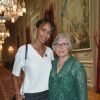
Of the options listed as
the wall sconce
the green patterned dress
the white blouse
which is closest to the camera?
the green patterned dress

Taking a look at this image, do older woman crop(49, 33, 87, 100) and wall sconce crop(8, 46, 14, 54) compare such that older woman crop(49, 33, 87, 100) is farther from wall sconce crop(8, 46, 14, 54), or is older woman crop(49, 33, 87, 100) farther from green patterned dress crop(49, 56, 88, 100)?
wall sconce crop(8, 46, 14, 54)

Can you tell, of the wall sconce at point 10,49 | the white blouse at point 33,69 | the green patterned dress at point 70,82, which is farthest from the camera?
the wall sconce at point 10,49

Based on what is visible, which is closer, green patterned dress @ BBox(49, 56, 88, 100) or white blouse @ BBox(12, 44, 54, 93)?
green patterned dress @ BBox(49, 56, 88, 100)

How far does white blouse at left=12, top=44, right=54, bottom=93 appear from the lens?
293 cm

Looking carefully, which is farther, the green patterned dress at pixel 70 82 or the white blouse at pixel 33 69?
the white blouse at pixel 33 69

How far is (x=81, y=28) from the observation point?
11.5 meters

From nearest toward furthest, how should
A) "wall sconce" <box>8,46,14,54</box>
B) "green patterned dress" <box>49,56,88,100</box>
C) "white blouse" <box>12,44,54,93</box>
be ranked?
"green patterned dress" <box>49,56,88,100</box> < "white blouse" <box>12,44,54,93</box> < "wall sconce" <box>8,46,14,54</box>

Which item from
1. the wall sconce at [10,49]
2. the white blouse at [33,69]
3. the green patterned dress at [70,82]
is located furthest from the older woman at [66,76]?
the wall sconce at [10,49]

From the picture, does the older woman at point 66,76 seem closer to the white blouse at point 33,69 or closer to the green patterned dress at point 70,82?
the green patterned dress at point 70,82

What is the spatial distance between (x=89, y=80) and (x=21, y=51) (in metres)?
8.17

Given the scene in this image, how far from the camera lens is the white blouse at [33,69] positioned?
293 centimetres

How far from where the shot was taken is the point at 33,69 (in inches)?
115

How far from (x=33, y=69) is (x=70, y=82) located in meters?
0.44

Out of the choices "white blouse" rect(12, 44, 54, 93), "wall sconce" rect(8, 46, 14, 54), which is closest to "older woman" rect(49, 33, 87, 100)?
"white blouse" rect(12, 44, 54, 93)
